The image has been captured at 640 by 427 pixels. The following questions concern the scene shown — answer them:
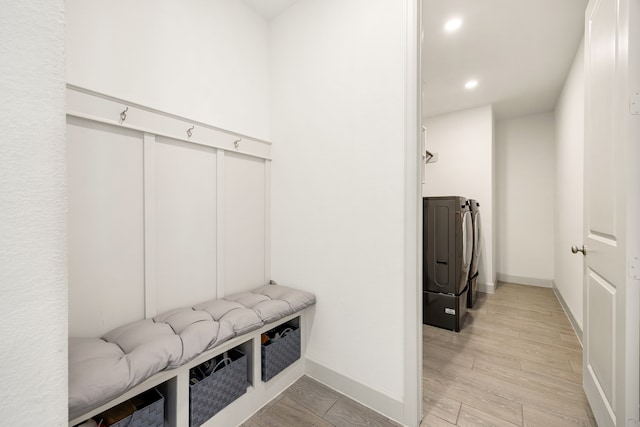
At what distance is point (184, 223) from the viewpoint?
1.61 meters

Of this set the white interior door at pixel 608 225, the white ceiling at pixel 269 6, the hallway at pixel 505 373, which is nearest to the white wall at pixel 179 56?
the white ceiling at pixel 269 6

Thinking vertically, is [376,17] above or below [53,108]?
above

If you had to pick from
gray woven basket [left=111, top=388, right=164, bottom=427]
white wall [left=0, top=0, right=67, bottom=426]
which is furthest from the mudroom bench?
white wall [left=0, top=0, right=67, bottom=426]

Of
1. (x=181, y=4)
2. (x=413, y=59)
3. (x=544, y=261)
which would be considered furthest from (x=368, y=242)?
(x=544, y=261)

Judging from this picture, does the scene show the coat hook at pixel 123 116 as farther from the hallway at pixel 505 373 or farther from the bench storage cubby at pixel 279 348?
the hallway at pixel 505 373

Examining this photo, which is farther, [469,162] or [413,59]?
[469,162]

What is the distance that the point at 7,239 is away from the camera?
0.52 meters

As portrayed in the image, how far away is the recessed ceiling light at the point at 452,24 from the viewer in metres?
2.20

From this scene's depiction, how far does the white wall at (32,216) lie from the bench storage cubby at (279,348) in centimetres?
110

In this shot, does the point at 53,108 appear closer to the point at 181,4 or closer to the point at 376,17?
the point at 181,4

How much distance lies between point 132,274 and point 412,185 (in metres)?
1.57

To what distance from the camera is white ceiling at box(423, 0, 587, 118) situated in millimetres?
2086

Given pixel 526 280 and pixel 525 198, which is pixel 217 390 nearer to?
pixel 526 280

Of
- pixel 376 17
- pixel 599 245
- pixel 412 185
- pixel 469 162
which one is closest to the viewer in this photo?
pixel 599 245
